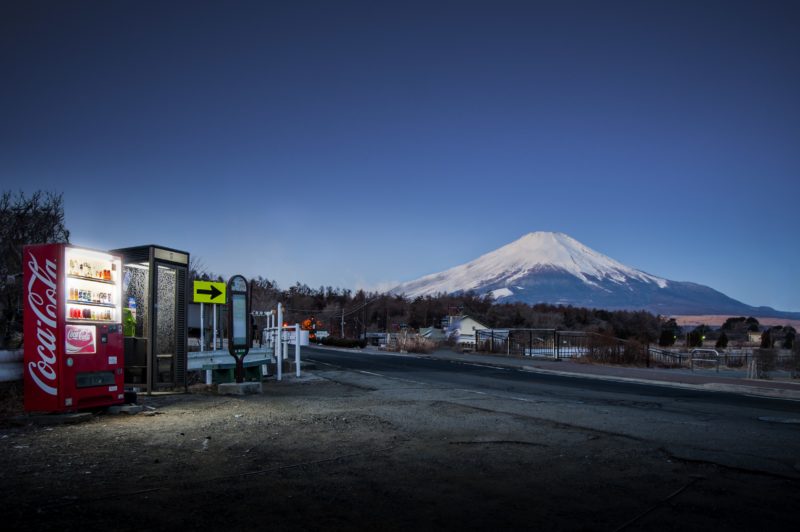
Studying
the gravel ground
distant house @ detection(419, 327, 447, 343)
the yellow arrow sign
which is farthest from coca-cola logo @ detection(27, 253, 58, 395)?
distant house @ detection(419, 327, 447, 343)

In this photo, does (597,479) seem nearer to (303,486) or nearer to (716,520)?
(716,520)

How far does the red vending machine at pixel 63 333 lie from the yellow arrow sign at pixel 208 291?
19.3ft

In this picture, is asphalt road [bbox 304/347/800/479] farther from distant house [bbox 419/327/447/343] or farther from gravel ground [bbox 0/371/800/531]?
distant house [bbox 419/327/447/343]

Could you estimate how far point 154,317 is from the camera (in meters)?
13.6

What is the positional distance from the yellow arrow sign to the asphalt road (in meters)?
4.60

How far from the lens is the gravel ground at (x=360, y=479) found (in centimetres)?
477

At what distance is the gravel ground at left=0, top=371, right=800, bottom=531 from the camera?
4770 millimetres

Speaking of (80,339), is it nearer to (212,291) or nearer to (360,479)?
(360,479)

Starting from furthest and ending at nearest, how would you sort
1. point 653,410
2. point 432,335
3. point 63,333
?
Result: 1. point 432,335
2. point 653,410
3. point 63,333

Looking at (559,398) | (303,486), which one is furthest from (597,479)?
(559,398)

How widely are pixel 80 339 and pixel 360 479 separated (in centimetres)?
649

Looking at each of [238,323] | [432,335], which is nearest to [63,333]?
[238,323]

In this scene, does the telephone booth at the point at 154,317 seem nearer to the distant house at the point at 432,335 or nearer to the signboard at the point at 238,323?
the signboard at the point at 238,323

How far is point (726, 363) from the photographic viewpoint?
36.8 metres
